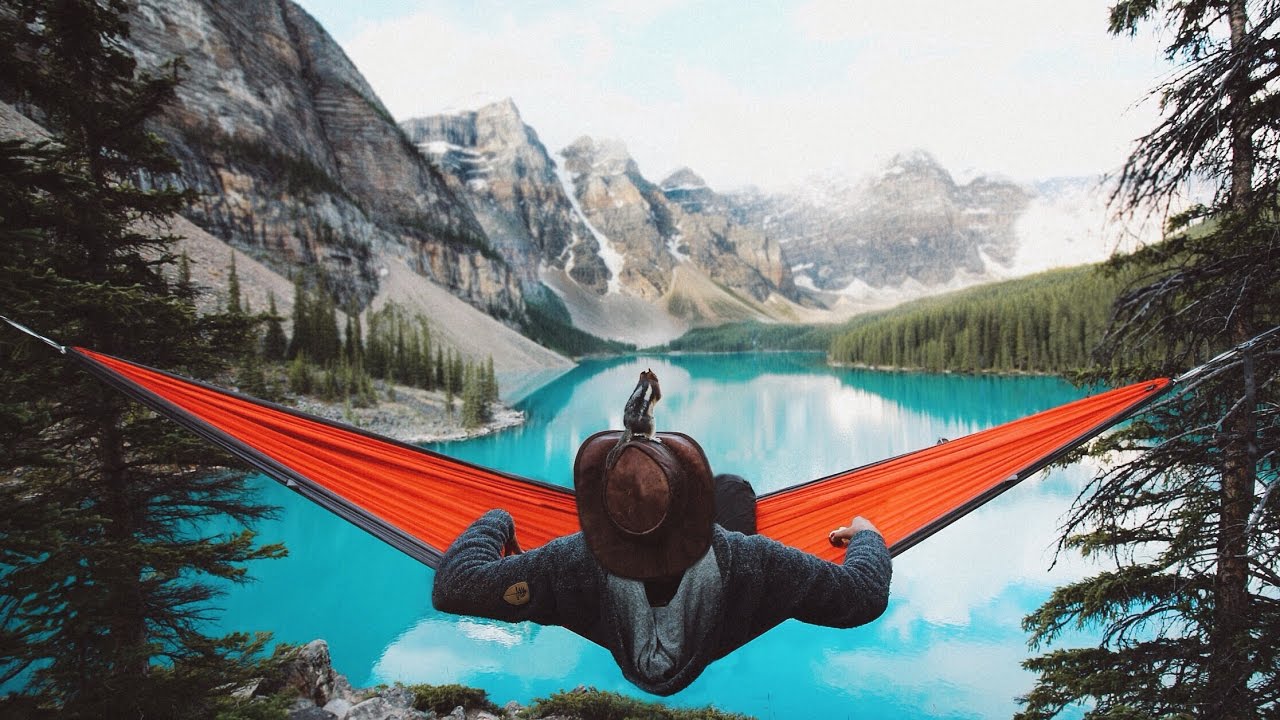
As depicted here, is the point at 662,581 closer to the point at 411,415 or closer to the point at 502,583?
the point at 502,583

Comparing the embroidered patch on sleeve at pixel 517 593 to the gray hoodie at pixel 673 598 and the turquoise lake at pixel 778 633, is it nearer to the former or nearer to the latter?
the gray hoodie at pixel 673 598

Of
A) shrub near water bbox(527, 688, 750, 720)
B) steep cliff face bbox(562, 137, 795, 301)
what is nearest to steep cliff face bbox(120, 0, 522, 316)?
shrub near water bbox(527, 688, 750, 720)

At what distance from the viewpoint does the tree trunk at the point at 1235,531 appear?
1540mm

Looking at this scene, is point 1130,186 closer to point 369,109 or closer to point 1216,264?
point 1216,264

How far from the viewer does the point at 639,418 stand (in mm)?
775

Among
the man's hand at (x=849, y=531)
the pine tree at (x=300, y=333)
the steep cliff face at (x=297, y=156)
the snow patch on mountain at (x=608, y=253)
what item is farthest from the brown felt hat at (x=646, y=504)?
the snow patch on mountain at (x=608, y=253)

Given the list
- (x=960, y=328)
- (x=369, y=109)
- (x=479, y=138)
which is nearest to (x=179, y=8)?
(x=369, y=109)

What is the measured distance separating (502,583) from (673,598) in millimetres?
264

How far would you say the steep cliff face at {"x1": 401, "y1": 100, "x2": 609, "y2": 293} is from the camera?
103125 mm

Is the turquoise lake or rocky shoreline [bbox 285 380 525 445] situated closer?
the turquoise lake

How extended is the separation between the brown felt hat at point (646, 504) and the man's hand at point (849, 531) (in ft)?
1.49

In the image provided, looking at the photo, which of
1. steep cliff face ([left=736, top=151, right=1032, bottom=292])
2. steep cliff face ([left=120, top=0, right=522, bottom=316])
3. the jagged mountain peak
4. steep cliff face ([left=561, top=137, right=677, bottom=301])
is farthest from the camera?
steep cliff face ([left=736, top=151, right=1032, bottom=292])

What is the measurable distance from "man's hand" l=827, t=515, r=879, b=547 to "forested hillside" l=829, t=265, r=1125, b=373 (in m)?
33.0

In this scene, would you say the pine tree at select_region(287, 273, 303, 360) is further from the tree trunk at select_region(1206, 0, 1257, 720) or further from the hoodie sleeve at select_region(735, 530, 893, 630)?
the tree trunk at select_region(1206, 0, 1257, 720)
